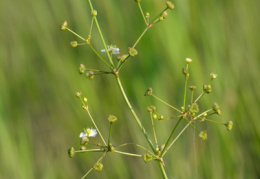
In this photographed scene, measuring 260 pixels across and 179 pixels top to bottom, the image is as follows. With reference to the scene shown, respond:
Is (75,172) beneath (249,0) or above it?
beneath

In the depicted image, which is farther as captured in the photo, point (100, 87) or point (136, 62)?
point (100, 87)

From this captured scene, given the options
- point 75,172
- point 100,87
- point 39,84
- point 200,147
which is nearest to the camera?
point 200,147

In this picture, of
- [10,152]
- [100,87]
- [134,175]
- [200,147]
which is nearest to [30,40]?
[100,87]

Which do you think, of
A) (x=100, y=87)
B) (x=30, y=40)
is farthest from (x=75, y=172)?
(x=30, y=40)

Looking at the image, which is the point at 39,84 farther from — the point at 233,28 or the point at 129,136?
the point at 233,28

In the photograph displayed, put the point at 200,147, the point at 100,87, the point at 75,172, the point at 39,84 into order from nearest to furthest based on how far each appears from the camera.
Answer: the point at 200,147 < the point at 75,172 < the point at 100,87 < the point at 39,84

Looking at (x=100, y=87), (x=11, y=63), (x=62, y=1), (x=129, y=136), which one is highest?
(x=62, y=1)
